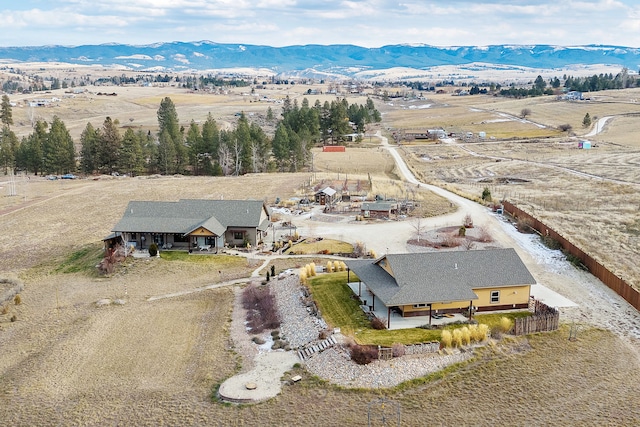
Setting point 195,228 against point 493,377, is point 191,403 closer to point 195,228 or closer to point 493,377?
point 493,377

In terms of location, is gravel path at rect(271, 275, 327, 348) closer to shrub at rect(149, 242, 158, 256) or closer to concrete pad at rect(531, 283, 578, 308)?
shrub at rect(149, 242, 158, 256)

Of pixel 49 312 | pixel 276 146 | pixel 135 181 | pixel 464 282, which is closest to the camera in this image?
pixel 464 282

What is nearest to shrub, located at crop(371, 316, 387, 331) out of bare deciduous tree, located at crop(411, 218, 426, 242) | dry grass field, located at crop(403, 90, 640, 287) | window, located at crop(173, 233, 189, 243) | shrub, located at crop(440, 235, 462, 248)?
shrub, located at crop(440, 235, 462, 248)

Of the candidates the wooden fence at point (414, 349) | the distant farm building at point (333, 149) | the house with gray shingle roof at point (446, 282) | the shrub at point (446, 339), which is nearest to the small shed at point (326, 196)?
the house with gray shingle roof at point (446, 282)

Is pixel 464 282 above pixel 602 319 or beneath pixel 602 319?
above

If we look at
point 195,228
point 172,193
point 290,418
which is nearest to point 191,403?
point 290,418

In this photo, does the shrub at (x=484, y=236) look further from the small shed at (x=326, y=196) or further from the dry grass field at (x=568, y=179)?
the small shed at (x=326, y=196)
